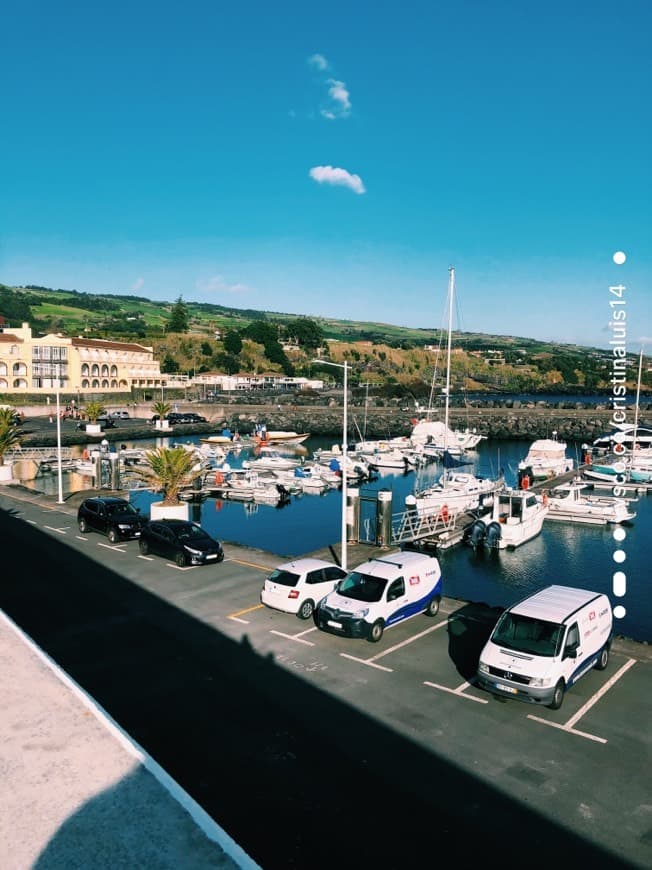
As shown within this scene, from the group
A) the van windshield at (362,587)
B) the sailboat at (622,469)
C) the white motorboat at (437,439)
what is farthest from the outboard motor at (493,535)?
the white motorboat at (437,439)

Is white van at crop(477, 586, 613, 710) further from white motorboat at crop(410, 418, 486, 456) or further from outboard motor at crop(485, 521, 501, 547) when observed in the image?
white motorboat at crop(410, 418, 486, 456)

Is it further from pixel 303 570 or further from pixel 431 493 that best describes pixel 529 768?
pixel 431 493

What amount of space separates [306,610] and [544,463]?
4637 centimetres

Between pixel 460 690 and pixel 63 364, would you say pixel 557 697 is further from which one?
pixel 63 364

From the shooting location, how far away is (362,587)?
17812 millimetres

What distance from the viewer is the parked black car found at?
23.7 m

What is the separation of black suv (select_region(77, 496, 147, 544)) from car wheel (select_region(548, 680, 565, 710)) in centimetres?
1903

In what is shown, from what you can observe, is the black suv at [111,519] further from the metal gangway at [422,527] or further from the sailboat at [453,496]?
the sailboat at [453,496]

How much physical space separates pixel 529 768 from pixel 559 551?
2781 centimetres

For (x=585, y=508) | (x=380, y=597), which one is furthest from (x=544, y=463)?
(x=380, y=597)

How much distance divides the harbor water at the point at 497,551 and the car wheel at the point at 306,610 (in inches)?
296

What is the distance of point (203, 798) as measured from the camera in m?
10.1

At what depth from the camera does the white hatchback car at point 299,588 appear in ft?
61.0

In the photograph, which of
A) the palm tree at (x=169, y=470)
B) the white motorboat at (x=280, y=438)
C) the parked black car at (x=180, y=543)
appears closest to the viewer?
the parked black car at (x=180, y=543)
